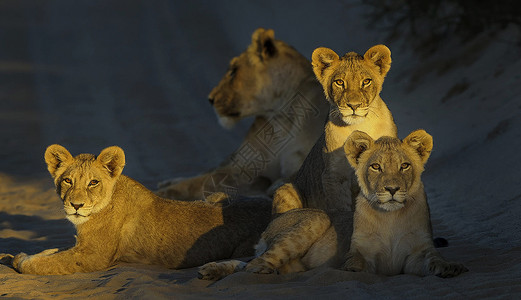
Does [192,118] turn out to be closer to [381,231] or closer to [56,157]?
[56,157]

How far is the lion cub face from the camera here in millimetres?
6645

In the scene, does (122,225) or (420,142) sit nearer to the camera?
(420,142)

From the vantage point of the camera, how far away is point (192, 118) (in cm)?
1555

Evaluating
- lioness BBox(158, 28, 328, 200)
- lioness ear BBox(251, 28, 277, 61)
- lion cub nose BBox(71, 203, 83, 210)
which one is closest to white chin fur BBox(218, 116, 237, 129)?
lioness BBox(158, 28, 328, 200)

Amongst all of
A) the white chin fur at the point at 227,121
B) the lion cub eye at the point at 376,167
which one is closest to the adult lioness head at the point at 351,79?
the lion cub eye at the point at 376,167

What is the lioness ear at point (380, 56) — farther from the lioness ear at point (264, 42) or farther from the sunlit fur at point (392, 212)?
the lioness ear at point (264, 42)

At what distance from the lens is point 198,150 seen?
13.6 m

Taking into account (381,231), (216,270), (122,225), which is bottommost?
(216,270)

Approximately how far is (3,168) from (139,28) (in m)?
11.0

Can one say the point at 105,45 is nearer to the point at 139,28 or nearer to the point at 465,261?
the point at 139,28

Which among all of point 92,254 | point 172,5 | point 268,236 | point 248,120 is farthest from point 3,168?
point 172,5

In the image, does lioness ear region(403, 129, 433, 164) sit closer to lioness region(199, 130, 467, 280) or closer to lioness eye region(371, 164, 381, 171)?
lioness region(199, 130, 467, 280)

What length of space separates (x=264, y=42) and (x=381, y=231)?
432 cm

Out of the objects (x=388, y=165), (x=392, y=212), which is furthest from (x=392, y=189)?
(x=392, y=212)
